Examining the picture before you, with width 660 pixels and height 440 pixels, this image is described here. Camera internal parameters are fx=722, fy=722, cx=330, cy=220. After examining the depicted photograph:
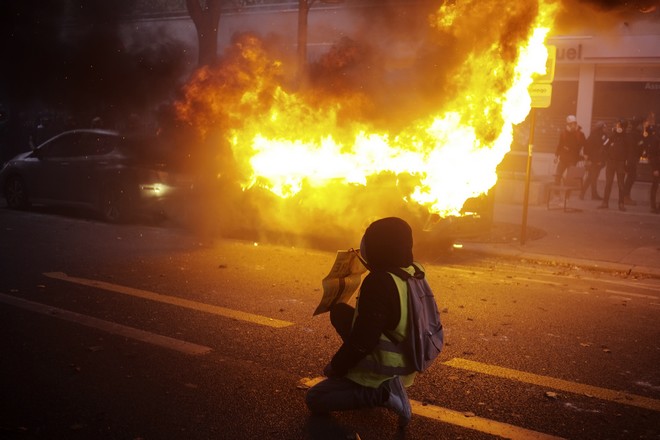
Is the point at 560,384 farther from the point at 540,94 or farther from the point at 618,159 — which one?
the point at 618,159

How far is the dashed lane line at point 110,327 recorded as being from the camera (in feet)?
18.7

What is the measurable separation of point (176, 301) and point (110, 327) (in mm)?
1052

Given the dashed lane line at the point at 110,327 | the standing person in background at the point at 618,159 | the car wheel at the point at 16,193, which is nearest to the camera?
the dashed lane line at the point at 110,327

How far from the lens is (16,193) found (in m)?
14.2

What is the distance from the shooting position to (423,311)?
4.14m

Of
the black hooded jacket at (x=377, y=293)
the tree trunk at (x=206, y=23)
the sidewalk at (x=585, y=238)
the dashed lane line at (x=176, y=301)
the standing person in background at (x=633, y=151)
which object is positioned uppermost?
the tree trunk at (x=206, y=23)

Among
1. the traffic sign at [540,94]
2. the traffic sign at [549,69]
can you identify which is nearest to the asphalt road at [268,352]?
the traffic sign at [540,94]

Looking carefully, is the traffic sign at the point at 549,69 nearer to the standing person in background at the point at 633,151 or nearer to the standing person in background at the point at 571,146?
the standing person in background at the point at 633,151

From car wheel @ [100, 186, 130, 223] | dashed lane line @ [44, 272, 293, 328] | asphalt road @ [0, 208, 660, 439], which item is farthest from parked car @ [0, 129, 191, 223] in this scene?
dashed lane line @ [44, 272, 293, 328]

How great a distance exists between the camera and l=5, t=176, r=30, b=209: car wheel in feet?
46.1

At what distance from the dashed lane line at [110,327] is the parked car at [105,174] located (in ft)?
17.8

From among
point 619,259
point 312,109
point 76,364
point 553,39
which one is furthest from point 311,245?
point 553,39

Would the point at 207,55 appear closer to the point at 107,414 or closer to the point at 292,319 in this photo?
the point at 292,319

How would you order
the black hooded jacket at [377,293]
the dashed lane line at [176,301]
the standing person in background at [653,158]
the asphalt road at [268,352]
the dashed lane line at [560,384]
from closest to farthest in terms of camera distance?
the black hooded jacket at [377,293]
the asphalt road at [268,352]
the dashed lane line at [560,384]
the dashed lane line at [176,301]
the standing person in background at [653,158]
